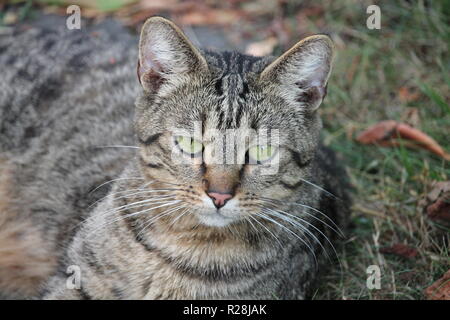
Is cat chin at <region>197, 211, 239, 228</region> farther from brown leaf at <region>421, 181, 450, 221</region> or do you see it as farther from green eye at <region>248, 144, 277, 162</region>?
brown leaf at <region>421, 181, 450, 221</region>

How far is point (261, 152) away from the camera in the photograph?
2.86 m

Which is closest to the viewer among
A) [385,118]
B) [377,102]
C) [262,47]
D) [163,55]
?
[163,55]

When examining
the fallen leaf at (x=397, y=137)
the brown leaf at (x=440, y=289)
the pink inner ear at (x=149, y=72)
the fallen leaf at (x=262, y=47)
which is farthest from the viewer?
the fallen leaf at (x=262, y=47)

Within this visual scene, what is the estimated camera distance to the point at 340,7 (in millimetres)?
5539

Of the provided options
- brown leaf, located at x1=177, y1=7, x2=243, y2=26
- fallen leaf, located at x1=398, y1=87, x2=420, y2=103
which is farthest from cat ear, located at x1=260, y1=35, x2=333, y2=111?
brown leaf, located at x1=177, y1=7, x2=243, y2=26

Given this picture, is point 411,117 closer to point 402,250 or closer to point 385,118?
point 385,118

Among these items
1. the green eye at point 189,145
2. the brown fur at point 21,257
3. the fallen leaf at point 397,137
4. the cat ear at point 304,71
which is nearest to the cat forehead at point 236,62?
the cat ear at point 304,71

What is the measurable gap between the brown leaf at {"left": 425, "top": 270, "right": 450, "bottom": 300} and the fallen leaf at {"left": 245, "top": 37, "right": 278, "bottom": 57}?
2.49m

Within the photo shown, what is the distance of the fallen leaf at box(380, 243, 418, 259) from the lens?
11.5ft

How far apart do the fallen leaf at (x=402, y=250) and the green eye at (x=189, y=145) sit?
1.37m

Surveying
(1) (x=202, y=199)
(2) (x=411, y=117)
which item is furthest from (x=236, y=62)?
(2) (x=411, y=117)

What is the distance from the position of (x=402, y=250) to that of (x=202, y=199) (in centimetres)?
136

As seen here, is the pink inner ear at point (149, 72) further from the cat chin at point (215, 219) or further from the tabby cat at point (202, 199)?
the cat chin at point (215, 219)

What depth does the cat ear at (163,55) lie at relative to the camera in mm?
2850
